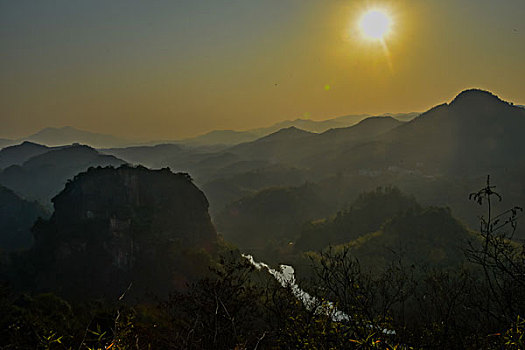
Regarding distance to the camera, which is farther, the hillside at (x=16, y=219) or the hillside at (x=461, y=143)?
the hillside at (x=461, y=143)

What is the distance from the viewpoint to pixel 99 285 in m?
56.3

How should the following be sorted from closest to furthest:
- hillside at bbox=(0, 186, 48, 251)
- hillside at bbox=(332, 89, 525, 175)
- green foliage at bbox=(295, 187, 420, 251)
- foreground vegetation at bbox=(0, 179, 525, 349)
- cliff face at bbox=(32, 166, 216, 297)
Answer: foreground vegetation at bbox=(0, 179, 525, 349), cliff face at bbox=(32, 166, 216, 297), green foliage at bbox=(295, 187, 420, 251), hillside at bbox=(0, 186, 48, 251), hillside at bbox=(332, 89, 525, 175)

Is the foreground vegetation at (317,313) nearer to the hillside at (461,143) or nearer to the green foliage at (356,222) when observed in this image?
the green foliage at (356,222)

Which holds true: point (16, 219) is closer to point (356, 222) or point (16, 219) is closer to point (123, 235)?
point (123, 235)

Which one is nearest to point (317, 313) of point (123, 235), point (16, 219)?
point (123, 235)

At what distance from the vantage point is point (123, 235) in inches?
2346

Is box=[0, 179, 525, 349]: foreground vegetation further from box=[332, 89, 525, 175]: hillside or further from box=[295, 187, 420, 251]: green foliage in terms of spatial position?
box=[332, 89, 525, 175]: hillside

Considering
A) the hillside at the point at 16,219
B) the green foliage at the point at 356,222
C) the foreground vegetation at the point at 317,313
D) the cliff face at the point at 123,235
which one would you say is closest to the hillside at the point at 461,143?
the green foliage at the point at 356,222

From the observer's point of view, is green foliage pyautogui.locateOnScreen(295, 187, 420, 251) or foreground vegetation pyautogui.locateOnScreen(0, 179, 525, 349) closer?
foreground vegetation pyautogui.locateOnScreen(0, 179, 525, 349)

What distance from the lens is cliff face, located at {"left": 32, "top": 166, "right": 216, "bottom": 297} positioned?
56.1m

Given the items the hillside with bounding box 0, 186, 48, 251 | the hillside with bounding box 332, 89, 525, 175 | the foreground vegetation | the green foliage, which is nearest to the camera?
the foreground vegetation

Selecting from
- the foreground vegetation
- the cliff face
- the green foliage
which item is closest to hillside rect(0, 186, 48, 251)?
the cliff face

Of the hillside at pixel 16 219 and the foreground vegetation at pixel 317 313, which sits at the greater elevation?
the foreground vegetation at pixel 317 313

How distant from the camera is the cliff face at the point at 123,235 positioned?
5612 cm
